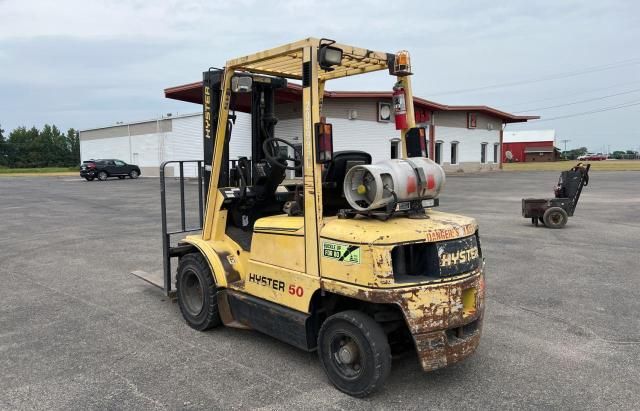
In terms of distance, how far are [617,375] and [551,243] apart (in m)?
6.43

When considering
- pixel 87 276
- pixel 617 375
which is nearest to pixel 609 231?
pixel 617 375

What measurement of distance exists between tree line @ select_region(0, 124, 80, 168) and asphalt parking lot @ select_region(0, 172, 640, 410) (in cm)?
9147

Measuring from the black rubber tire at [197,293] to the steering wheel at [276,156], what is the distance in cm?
127

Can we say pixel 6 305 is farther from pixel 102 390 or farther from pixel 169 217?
pixel 169 217

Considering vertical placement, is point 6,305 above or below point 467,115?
below

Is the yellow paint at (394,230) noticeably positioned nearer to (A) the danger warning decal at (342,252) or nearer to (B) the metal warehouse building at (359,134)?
(A) the danger warning decal at (342,252)

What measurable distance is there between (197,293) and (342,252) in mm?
2298

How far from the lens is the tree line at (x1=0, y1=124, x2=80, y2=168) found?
291 ft

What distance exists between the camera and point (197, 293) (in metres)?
5.39

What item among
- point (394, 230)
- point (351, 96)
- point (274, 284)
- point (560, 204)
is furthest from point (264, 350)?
point (351, 96)

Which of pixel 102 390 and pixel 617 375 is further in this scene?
pixel 617 375

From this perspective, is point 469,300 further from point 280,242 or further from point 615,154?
point 615,154

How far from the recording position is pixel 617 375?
4172 millimetres

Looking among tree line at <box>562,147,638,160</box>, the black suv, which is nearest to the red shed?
tree line at <box>562,147,638,160</box>
